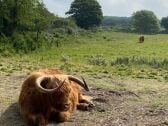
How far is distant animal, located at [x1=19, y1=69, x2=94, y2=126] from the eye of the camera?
343 inches

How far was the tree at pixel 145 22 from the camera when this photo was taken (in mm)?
85875

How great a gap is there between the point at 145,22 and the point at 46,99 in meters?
80.7

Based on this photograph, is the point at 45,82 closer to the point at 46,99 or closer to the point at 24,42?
the point at 46,99

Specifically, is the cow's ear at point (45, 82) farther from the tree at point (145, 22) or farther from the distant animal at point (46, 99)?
the tree at point (145, 22)

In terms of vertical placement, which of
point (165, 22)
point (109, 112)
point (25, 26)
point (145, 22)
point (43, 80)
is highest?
point (43, 80)

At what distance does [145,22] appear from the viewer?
8812 centimetres

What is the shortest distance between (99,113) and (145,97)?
2.27 metres

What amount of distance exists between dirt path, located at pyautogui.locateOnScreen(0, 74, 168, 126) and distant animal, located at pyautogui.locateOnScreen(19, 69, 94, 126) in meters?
0.20

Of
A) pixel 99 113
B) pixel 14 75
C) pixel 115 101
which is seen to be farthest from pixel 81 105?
pixel 14 75

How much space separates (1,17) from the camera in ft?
104

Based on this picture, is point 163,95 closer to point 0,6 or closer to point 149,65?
point 149,65

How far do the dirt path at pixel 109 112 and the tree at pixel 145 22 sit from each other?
235ft

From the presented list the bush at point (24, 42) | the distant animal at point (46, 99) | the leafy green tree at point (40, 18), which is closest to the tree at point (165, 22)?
the leafy green tree at point (40, 18)

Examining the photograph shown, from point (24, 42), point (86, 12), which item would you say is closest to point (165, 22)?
point (86, 12)
